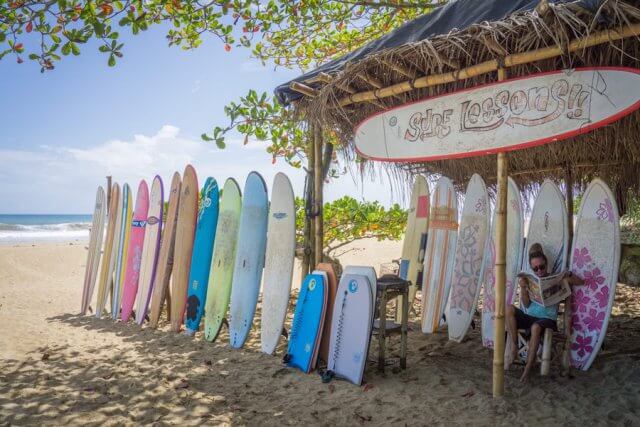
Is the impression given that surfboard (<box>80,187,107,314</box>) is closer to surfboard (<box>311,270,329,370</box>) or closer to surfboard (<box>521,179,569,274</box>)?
surfboard (<box>311,270,329,370</box>)

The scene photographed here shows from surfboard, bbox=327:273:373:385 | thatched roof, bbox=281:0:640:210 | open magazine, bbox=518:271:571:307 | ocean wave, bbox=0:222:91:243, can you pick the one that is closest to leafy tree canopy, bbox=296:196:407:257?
thatched roof, bbox=281:0:640:210

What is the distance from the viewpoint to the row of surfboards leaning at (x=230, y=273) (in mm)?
3078

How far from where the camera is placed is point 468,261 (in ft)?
13.2

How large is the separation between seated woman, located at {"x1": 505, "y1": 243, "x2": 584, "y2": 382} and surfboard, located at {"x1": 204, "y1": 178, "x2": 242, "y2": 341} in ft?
7.79

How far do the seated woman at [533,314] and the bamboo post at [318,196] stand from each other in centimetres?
156

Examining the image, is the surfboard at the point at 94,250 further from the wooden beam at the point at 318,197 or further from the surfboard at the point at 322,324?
the surfboard at the point at 322,324

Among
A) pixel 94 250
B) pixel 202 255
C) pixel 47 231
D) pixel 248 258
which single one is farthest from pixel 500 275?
pixel 47 231

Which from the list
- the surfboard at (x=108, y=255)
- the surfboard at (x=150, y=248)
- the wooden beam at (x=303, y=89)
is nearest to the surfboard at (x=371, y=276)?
the wooden beam at (x=303, y=89)

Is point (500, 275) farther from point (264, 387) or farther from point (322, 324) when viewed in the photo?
point (264, 387)

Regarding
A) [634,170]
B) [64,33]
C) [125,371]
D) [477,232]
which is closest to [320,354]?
[125,371]

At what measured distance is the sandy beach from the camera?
2.43 meters

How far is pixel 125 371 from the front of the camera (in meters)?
3.19

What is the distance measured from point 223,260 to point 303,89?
173cm

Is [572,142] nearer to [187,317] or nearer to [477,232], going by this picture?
[477,232]
